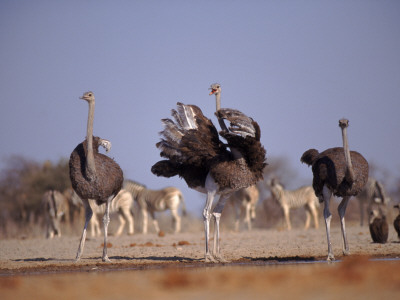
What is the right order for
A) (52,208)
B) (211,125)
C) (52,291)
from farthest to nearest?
(52,208), (211,125), (52,291)

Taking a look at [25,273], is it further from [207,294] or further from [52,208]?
[52,208]

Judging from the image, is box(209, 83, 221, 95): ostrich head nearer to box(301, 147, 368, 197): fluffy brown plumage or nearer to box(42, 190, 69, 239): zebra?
box(301, 147, 368, 197): fluffy brown plumage

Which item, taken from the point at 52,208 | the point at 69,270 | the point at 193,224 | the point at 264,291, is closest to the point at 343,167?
the point at 69,270

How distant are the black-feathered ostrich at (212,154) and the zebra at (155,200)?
13356 millimetres

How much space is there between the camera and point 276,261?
1110 centimetres

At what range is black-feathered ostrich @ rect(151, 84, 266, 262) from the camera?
11531 mm

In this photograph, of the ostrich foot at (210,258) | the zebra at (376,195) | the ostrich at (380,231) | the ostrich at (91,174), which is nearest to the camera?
the ostrich foot at (210,258)

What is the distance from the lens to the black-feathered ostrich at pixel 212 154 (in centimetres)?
1153

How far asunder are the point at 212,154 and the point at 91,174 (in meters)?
2.10

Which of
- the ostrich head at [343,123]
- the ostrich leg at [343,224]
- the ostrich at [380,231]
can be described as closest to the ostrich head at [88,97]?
the ostrich head at [343,123]

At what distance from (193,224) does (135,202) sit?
12.5 feet

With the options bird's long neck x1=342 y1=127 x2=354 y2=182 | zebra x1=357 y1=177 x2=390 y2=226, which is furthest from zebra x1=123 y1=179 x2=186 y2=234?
bird's long neck x1=342 y1=127 x2=354 y2=182

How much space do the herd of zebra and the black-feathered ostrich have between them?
1208 cm

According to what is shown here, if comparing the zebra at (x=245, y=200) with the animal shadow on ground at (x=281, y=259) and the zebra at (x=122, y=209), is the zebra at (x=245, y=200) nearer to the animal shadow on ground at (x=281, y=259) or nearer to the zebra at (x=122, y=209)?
the zebra at (x=122, y=209)
